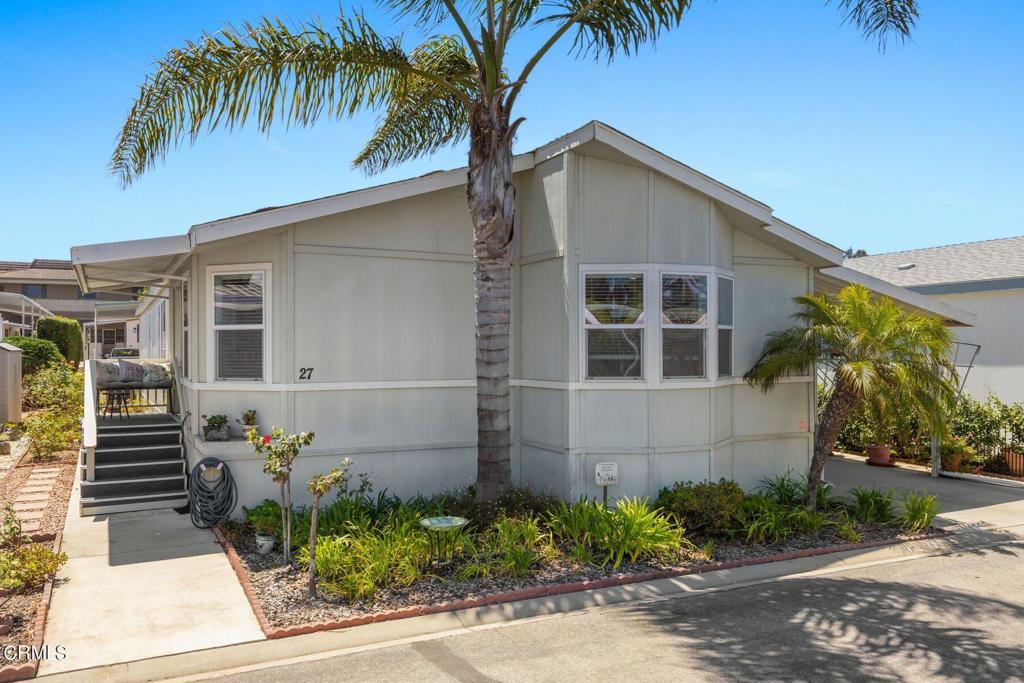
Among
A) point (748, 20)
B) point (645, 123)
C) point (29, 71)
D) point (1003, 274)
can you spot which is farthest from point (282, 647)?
point (1003, 274)

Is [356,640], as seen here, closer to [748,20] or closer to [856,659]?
[856,659]

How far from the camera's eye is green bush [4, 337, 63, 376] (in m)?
21.0

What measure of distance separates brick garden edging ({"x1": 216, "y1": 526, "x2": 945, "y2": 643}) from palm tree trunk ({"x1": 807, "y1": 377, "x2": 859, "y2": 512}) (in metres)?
1.02

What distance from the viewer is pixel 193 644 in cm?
557

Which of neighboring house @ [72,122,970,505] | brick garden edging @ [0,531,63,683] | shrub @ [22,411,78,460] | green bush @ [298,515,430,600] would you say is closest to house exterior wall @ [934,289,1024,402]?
neighboring house @ [72,122,970,505]

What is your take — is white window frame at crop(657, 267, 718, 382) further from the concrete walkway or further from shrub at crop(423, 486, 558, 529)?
the concrete walkway

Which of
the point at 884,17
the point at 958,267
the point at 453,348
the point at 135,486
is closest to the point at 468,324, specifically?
the point at 453,348

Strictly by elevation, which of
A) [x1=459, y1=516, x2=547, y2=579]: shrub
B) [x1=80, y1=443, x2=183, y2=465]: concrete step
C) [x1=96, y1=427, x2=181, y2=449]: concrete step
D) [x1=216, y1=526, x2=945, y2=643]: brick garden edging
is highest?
[x1=96, y1=427, x2=181, y2=449]: concrete step

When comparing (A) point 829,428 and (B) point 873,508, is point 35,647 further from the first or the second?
(B) point 873,508

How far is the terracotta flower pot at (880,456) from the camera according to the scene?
48.4ft

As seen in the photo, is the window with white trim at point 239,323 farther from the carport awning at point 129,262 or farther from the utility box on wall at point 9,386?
the utility box on wall at point 9,386

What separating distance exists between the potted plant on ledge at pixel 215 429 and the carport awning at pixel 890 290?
938cm

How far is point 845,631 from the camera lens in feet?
19.8

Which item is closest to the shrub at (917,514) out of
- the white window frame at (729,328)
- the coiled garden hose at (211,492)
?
the white window frame at (729,328)
